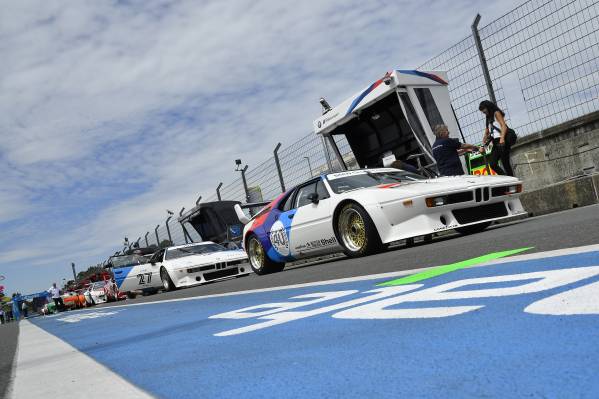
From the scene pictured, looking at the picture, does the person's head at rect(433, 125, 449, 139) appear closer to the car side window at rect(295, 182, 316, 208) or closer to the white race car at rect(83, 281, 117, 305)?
the car side window at rect(295, 182, 316, 208)

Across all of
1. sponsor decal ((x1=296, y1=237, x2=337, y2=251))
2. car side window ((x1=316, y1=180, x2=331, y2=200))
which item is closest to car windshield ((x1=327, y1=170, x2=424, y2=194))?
car side window ((x1=316, y1=180, x2=331, y2=200))

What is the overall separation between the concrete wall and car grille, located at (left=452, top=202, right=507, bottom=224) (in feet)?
8.71

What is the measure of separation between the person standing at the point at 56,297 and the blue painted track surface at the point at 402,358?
28.1 m

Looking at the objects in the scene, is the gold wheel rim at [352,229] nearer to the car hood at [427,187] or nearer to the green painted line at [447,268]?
the car hood at [427,187]

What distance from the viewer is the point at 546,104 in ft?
28.7

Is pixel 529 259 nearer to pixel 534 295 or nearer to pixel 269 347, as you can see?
pixel 534 295

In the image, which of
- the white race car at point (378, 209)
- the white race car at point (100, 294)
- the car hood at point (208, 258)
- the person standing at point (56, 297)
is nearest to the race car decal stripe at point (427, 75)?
the white race car at point (378, 209)

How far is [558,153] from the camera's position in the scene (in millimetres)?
9320

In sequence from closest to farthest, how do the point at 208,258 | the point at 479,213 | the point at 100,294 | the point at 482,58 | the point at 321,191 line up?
the point at 479,213, the point at 321,191, the point at 482,58, the point at 208,258, the point at 100,294

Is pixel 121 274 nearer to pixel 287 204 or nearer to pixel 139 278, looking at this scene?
pixel 139 278

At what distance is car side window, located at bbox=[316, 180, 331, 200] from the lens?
786 centimetres

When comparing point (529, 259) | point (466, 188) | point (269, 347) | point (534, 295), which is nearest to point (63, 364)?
point (269, 347)

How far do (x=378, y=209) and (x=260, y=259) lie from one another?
342cm

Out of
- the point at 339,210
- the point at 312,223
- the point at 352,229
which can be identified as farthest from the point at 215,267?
the point at 352,229
